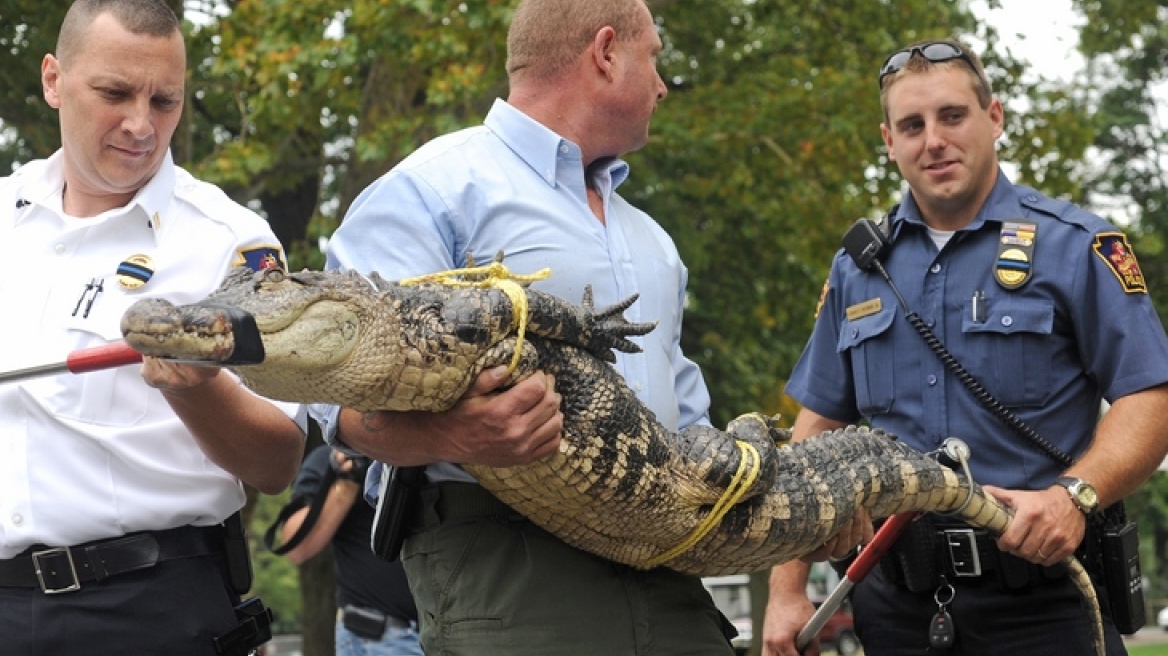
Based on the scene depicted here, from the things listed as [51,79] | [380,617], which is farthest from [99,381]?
[380,617]

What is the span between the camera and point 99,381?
11.8 feet

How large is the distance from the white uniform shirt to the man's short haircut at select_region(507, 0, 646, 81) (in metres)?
0.77

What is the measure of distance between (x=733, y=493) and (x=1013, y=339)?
4.85ft

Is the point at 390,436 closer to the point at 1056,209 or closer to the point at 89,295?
the point at 89,295

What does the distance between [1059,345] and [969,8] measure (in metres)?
11.1

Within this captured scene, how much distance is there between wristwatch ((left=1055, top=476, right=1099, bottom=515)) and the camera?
4160mm

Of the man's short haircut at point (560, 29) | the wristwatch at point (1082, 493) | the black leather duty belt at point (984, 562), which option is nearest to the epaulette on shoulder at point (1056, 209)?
the wristwatch at point (1082, 493)

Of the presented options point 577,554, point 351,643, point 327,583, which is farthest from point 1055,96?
point 577,554

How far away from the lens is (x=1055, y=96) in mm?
14656

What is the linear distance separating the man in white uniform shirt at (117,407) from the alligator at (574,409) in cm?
78

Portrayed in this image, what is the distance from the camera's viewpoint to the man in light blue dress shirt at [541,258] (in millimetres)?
3391

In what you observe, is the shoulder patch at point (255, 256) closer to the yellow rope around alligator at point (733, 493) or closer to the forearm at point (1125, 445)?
the yellow rope around alligator at point (733, 493)

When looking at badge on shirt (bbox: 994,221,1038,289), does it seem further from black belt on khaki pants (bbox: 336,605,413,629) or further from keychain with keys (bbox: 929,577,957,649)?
black belt on khaki pants (bbox: 336,605,413,629)

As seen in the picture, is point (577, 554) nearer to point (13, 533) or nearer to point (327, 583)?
point (13, 533)
